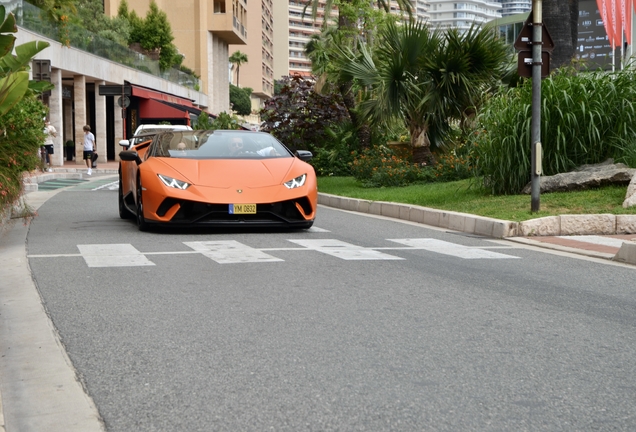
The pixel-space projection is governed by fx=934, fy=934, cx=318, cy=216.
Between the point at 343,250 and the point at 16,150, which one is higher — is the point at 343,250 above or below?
below

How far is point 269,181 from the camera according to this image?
1144 cm

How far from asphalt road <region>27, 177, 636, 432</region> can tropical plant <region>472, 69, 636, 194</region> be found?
5479mm

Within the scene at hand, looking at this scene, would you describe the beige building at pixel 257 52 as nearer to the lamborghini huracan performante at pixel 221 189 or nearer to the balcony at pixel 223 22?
the balcony at pixel 223 22

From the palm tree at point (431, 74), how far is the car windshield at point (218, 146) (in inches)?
304

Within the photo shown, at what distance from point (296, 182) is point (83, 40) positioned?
37.0 m

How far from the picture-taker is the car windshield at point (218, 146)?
12227 millimetres

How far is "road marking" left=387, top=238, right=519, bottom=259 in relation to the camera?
948 centimetres

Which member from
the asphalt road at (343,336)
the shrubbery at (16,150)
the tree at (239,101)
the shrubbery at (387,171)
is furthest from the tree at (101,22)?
the asphalt road at (343,336)

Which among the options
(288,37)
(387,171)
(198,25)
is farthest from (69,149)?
(288,37)

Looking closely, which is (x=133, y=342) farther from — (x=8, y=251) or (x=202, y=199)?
(x=202, y=199)

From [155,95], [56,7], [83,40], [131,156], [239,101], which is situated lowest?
[131,156]

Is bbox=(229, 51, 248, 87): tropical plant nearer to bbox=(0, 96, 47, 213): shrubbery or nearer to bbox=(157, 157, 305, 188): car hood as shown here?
bbox=(0, 96, 47, 213): shrubbery

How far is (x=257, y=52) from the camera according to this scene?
477 feet

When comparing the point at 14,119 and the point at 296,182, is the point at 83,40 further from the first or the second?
the point at 296,182
